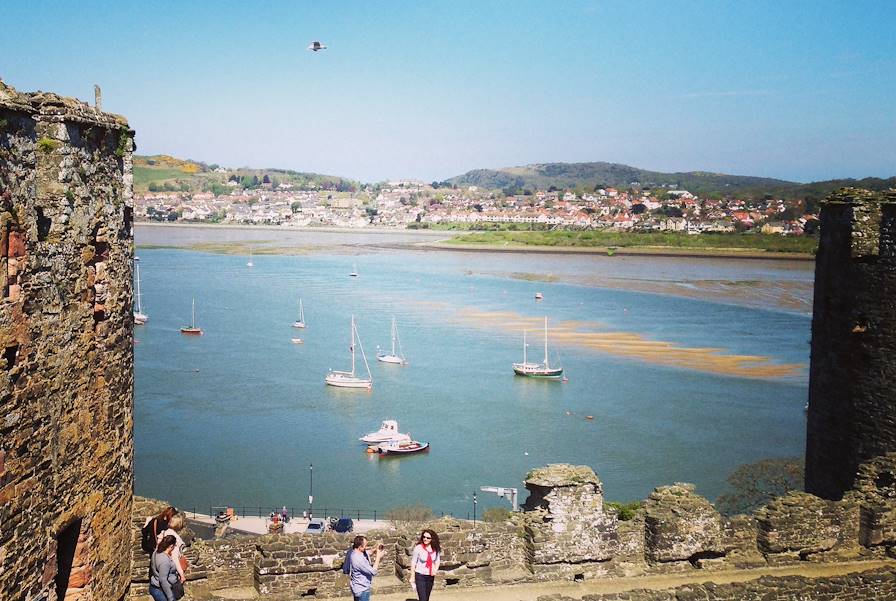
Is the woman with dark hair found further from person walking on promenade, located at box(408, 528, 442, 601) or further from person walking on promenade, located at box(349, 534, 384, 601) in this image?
person walking on promenade, located at box(408, 528, 442, 601)

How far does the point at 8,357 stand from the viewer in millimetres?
4270

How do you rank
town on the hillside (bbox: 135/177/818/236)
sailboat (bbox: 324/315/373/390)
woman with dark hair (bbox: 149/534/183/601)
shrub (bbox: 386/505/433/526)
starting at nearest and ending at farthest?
1. woman with dark hair (bbox: 149/534/183/601)
2. shrub (bbox: 386/505/433/526)
3. sailboat (bbox: 324/315/373/390)
4. town on the hillside (bbox: 135/177/818/236)

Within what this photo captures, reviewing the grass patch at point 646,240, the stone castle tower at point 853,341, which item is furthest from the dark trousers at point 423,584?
the grass patch at point 646,240

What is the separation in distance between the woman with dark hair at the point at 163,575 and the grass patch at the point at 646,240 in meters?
102

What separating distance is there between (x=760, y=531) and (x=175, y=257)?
102952 mm

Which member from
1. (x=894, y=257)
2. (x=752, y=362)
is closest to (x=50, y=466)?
(x=894, y=257)

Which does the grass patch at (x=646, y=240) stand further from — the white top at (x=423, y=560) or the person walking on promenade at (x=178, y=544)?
the person walking on promenade at (x=178, y=544)

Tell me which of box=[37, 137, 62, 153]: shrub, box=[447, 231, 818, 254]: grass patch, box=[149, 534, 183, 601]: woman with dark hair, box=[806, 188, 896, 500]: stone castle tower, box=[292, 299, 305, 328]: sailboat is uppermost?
box=[37, 137, 62, 153]: shrub

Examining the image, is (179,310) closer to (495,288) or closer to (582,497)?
(495,288)

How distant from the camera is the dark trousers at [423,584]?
21.5ft

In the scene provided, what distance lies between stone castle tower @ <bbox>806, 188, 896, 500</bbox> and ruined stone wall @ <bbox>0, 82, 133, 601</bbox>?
660cm

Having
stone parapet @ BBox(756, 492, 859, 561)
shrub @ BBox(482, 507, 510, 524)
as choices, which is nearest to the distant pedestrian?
stone parapet @ BBox(756, 492, 859, 561)

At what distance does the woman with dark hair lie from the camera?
5.52 meters

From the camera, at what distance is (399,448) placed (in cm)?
3119
